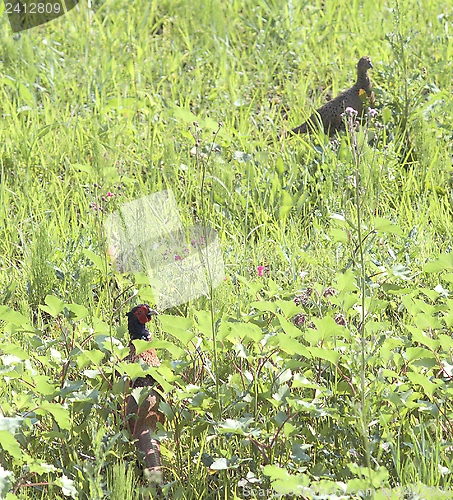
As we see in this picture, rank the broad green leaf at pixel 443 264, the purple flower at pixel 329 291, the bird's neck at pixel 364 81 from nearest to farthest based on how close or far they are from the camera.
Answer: the broad green leaf at pixel 443 264 < the purple flower at pixel 329 291 < the bird's neck at pixel 364 81

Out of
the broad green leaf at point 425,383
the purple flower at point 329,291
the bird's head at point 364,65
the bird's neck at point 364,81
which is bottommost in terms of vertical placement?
the purple flower at point 329,291

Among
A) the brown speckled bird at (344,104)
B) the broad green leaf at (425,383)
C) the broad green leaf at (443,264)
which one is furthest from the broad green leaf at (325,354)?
the brown speckled bird at (344,104)

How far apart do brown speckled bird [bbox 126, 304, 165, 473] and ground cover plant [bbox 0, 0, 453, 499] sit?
0.20ft

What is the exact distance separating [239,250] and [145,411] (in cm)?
125

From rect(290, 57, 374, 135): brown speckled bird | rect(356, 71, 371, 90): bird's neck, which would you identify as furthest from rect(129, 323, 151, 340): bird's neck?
rect(356, 71, 371, 90): bird's neck

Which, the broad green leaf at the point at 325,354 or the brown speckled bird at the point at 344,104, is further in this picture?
the brown speckled bird at the point at 344,104

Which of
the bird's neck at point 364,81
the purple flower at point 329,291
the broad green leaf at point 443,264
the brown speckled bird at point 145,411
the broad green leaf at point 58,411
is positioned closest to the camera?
the broad green leaf at point 58,411

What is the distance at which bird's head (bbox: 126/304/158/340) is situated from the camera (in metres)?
1.92

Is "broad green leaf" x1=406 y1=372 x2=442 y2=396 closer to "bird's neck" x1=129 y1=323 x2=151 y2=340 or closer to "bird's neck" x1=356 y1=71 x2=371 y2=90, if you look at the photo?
"bird's neck" x1=129 y1=323 x2=151 y2=340

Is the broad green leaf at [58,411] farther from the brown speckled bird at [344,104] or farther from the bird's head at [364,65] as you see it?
the bird's head at [364,65]

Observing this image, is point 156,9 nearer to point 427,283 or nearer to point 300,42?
point 300,42

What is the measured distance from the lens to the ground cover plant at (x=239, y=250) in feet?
5.30

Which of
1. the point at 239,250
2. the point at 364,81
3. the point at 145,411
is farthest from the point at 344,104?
the point at 145,411

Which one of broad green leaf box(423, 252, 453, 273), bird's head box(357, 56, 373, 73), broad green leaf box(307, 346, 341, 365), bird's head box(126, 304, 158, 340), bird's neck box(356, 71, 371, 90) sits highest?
bird's head box(357, 56, 373, 73)
